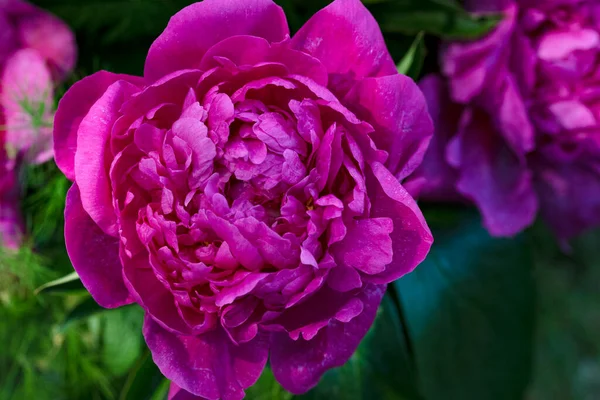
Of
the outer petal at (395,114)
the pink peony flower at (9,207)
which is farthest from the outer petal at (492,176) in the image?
the pink peony flower at (9,207)

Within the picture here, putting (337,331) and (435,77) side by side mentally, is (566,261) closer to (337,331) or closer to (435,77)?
(435,77)

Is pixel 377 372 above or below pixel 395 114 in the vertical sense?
below

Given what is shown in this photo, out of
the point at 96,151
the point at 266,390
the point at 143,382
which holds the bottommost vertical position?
the point at 266,390

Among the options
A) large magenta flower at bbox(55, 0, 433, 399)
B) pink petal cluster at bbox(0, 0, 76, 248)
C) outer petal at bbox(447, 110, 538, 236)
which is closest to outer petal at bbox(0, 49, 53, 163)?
pink petal cluster at bbox(0, 0, 76, 248)

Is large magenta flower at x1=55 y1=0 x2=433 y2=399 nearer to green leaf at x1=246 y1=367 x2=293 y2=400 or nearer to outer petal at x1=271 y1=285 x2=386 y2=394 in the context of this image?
outer petal at x1=271 y1=285 x2=386 y2=394

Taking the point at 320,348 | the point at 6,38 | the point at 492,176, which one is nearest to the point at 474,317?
the point at 492,176

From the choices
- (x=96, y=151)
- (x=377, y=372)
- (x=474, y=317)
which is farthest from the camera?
(x=474, y=317)

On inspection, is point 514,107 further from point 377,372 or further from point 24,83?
point 24,83
